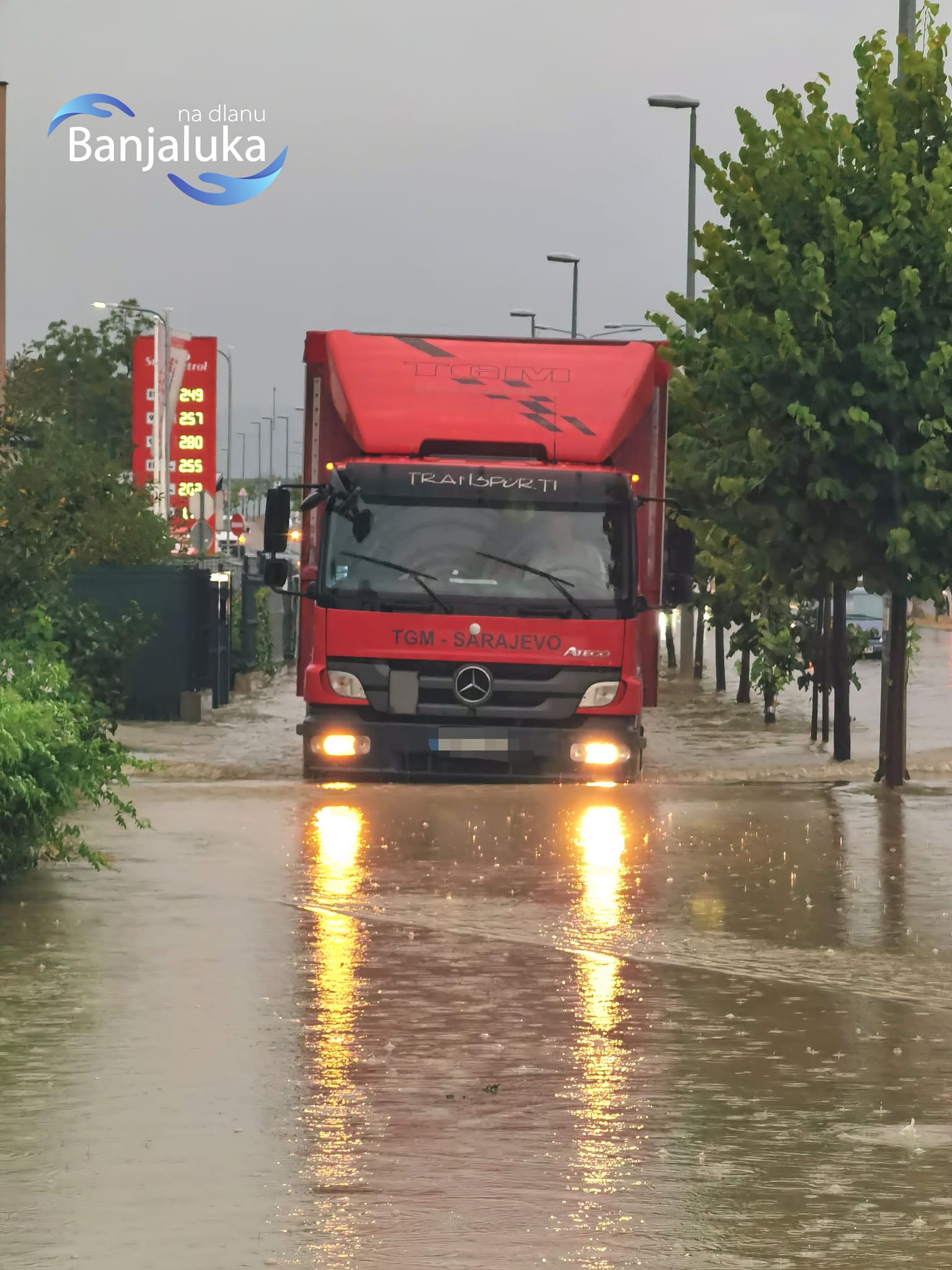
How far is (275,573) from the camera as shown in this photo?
58.3 ft

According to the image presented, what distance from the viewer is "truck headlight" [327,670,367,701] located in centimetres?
1711

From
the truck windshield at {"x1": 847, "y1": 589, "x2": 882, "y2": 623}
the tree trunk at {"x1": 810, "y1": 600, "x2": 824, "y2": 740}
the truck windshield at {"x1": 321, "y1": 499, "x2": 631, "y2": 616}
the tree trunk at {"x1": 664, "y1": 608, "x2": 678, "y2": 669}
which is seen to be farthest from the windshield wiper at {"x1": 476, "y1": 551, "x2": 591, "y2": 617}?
the truck windshield at {"x1": 847, "y1": 589, "x2": 882, "y2": 623}

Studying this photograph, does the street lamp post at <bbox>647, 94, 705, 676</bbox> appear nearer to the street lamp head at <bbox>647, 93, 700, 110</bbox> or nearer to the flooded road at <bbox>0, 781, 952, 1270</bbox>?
the street lamp head at <bbox>647, 93, 700, 110</bbox>

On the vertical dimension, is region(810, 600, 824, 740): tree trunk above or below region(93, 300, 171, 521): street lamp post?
below

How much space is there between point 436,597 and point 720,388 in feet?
9.40

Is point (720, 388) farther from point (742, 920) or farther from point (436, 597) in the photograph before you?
point (742, 920)

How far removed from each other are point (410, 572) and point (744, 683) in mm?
18414

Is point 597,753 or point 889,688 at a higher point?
point 889,688

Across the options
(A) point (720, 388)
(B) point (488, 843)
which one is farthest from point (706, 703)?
(B) point (488, 843)

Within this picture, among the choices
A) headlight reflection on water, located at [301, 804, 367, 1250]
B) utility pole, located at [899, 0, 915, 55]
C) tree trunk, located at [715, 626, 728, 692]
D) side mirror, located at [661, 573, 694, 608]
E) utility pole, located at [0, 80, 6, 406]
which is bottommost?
headlight reflection on water, located at [301, 804, 367, 1250]

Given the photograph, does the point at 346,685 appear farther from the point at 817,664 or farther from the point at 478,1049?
the point at 817,664

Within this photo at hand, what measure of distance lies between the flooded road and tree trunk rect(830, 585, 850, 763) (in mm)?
9474

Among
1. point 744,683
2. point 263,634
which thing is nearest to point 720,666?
point 744,683

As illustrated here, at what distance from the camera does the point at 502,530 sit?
17.1 meters
